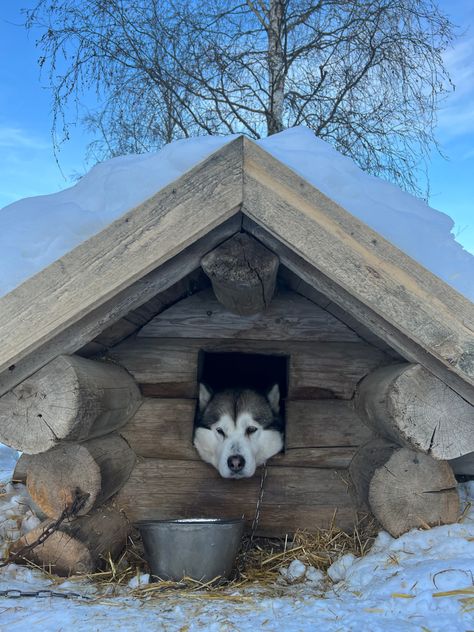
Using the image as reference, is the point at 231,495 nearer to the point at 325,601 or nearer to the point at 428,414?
the point at 325,601

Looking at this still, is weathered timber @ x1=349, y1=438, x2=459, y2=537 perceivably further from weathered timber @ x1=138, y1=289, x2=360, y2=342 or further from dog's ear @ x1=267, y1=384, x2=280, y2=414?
dog's ear @ x1=267, y1=384, x2=280, y2=414

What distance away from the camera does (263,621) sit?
2.14 meters

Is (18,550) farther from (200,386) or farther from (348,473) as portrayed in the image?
(348,473)

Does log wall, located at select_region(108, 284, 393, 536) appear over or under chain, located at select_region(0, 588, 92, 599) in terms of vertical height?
over

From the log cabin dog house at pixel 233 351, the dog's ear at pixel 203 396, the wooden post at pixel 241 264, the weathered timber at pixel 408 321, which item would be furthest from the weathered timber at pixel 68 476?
the weathered timber at pixel 408 321

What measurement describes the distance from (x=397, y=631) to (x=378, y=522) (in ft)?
3.60

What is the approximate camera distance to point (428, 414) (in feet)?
8.33

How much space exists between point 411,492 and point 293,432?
77 centimetres

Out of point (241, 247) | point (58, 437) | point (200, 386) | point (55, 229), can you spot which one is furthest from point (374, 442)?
point (55, 229)

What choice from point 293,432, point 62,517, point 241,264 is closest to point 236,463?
point 293,432

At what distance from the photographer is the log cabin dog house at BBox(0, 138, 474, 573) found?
2.40 metres

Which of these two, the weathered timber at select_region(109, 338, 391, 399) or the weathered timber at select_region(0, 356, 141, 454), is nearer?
the weathered timber at select_region(0, 356, 141, 454)

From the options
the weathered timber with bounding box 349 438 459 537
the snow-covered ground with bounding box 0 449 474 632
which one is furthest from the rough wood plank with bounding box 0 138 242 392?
the weathered timber with bounding box 349 438 459 537

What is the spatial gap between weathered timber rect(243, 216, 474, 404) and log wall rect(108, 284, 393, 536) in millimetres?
683
